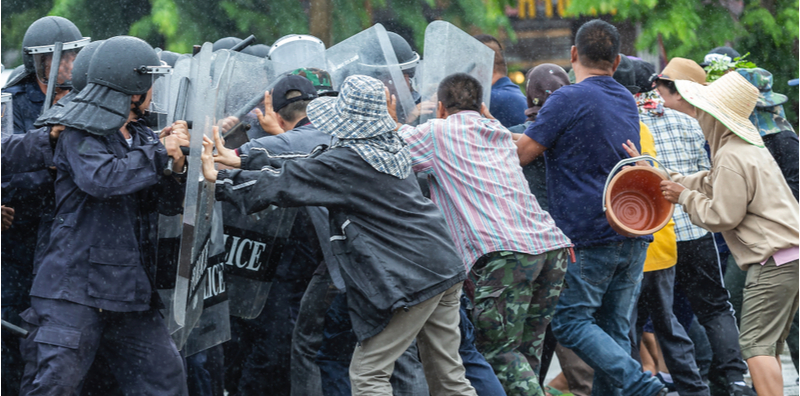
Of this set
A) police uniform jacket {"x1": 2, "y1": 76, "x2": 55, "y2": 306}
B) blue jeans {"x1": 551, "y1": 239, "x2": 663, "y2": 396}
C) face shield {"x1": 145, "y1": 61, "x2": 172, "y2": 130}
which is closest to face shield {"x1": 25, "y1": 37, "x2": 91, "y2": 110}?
police uniform jacket {"x1": 2, "y1": 76, "x2": 55, "y2": 306}

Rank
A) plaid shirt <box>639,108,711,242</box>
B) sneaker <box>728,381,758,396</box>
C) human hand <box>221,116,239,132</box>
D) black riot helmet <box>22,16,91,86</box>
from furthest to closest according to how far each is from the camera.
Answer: plaid shirt <box>639,108,711,242</box>, sneaker <box>728,381,758,396</box>, human hand <box>221,116,239,132</box>, black riot helmet <box>22,16,91,86</box>

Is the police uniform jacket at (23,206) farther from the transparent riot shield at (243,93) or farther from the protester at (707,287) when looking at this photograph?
the protester at (707,287)

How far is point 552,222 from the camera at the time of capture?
4500 millimetres

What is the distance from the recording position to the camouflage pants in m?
4.34

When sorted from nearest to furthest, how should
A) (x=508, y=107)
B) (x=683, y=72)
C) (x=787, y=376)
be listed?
1. (x=508, y=107)
2. (x=683, y=72)
3. (x=787, y=376)

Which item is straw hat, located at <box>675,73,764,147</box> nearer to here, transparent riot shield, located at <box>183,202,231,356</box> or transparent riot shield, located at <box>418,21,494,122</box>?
transparent riot shield, located at <box>418,21,494,122</box>

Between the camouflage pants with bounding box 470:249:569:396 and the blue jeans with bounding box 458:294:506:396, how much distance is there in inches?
2.5

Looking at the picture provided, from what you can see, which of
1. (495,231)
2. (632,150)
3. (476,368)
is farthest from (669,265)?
(476,368)

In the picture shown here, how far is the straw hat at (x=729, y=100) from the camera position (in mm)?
4699

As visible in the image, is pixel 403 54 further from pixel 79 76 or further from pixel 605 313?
pixel 79 76

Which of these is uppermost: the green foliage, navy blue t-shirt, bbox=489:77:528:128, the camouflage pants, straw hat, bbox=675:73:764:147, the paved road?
straw hat, bbox=675:73:764:147

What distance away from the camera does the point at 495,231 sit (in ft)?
14.2

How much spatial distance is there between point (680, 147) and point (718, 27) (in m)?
4.79

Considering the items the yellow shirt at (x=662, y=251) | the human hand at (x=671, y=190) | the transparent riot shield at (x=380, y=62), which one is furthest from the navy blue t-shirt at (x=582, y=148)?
the transparent riot shield at (x=380, y=62)
